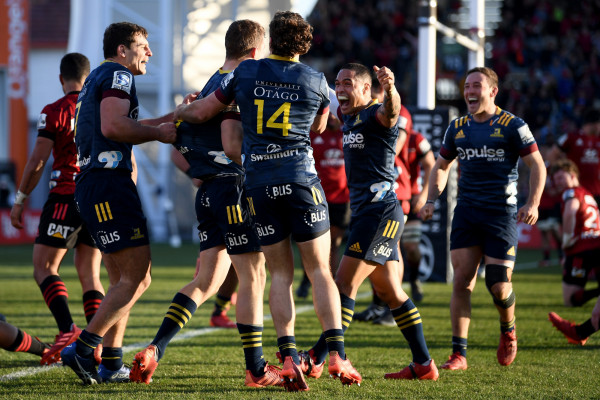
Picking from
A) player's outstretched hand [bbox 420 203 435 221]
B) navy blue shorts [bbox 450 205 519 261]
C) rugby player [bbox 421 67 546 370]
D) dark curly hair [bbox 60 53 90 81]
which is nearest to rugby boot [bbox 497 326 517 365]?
rugby player [bbox 421 67 546 370]

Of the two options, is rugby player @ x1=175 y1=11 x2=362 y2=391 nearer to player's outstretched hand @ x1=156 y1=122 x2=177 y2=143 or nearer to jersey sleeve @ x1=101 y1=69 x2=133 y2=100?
player's outstretched hand @ x1=156 y1=122 x2=177 y2=143

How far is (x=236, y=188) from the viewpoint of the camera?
5.23 meters

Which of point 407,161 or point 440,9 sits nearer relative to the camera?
point 407,161

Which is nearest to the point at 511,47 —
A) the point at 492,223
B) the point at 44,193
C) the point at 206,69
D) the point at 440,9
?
the point at 440,9

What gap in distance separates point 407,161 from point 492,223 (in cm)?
269

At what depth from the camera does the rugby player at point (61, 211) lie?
6.24 metres

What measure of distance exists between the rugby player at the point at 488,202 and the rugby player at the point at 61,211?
2.65m

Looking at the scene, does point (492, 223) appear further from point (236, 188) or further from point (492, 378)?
point (236, 188)

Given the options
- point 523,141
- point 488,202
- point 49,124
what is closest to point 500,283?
point 488,202

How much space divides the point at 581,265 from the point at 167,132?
238 inches

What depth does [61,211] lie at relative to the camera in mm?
6305

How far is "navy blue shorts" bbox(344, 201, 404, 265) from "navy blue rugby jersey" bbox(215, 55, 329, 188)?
2.30 feet

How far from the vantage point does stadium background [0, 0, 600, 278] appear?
78.7 ft

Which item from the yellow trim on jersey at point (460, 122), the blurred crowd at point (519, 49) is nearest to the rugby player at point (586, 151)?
the yellow trim on jersey at point (460, 122)
